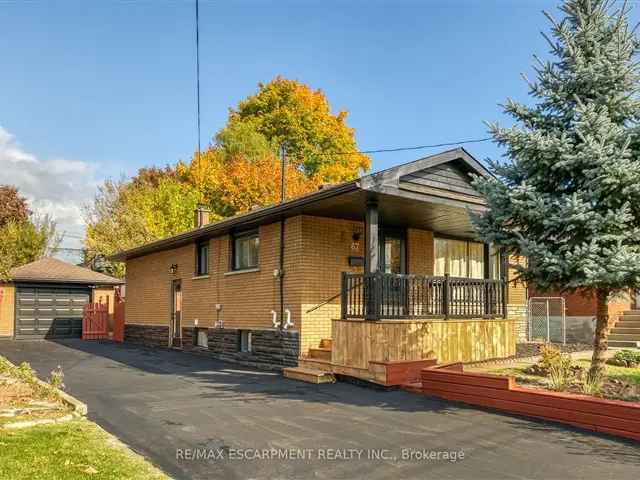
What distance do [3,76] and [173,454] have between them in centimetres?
964

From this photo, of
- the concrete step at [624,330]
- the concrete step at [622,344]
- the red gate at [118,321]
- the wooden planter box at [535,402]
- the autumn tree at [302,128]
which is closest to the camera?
the wooden planter box at [535,402]

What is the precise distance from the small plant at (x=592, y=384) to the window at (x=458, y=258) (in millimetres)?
7440

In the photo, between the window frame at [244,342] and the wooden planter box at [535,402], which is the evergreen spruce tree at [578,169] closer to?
the wooden planter box at [535,402]

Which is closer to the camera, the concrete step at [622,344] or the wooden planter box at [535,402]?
the wooden planter box at [535,402]

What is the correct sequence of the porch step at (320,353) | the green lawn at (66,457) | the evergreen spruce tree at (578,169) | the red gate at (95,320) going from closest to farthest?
1. the green lawn at (66,457)
2. the evergreen spruce tree at (578,169)
3. the porch step at (320,353)
4. the red gate at (95,320)

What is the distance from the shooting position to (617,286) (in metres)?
7.92

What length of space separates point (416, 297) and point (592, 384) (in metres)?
5.23

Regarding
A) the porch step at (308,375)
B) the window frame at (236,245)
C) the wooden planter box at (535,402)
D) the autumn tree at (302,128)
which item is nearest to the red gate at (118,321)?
the window frame at (236,245)

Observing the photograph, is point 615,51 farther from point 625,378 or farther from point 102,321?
point 102,321

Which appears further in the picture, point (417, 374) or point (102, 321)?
point (102, 321)

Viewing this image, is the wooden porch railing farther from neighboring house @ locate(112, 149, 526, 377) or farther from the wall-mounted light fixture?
the wall-mounted light fixture

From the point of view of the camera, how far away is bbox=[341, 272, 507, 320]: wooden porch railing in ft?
36.5

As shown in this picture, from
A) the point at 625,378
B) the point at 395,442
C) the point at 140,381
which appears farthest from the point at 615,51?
the point at 140,381

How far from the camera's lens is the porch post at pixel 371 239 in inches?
447
